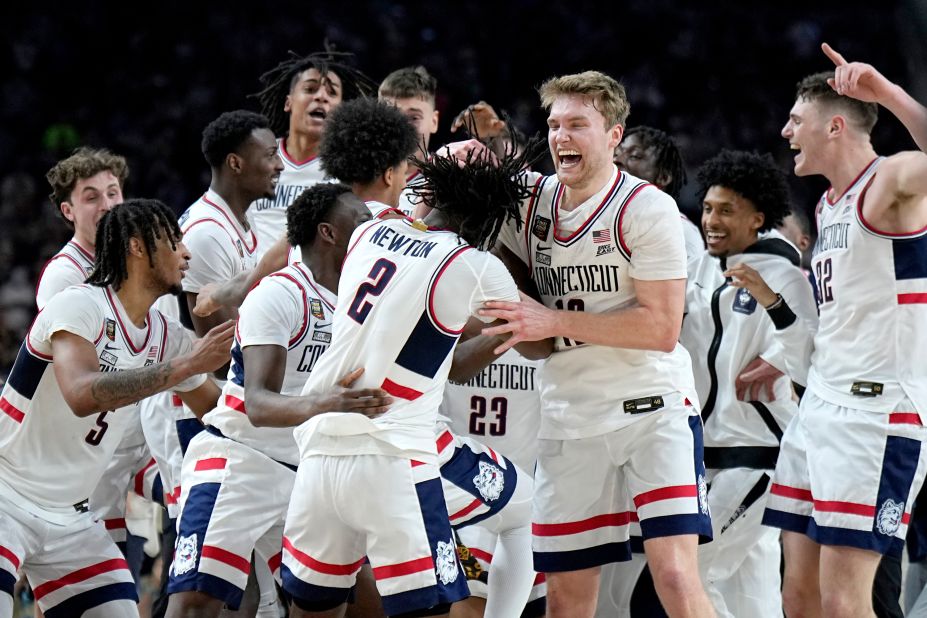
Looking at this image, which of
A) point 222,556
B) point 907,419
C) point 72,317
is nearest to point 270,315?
point 72,317

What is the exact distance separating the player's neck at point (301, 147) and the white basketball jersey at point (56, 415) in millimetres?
2278

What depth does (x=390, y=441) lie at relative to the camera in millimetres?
3967

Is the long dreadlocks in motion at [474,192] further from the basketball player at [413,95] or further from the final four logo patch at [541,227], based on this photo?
the basketball player at [413,95]

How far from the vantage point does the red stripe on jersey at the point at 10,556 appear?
4.47 meters

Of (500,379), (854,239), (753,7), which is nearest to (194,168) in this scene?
(753,7)

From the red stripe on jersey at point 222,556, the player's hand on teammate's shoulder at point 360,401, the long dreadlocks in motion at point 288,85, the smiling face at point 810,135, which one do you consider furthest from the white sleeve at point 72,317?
the smiling face at point 810,135

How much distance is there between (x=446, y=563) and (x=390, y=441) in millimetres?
449

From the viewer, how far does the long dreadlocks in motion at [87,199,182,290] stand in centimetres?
494

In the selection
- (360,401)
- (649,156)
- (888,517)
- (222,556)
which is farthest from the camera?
(649,156)

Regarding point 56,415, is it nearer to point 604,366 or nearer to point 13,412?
point 13,412

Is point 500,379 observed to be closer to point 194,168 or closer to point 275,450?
point 275,450

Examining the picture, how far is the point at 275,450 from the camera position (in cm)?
477

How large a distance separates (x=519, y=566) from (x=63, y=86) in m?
10.7

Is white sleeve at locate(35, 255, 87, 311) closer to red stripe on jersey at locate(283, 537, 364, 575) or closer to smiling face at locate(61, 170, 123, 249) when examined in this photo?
smiling face at locate(61, 170, 123, 249)
